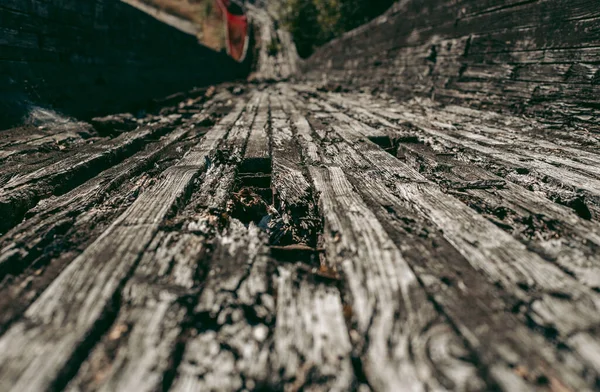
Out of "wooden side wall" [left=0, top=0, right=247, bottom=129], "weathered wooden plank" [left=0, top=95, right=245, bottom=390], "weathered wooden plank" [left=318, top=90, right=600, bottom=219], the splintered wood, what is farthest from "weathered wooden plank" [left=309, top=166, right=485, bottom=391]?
"wooden side wall" [left=0, top=0, right=247, bottom=129]

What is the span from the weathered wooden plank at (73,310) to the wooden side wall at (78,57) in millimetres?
2931

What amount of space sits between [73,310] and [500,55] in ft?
15.9

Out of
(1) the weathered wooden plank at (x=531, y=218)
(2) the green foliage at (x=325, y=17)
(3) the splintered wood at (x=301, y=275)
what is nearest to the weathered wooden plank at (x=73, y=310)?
(3) the splintered wood at (x=301, y=275)

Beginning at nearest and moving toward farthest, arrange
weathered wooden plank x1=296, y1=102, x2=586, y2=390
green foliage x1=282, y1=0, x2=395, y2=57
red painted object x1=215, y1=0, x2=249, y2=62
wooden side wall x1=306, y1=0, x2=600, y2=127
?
weathered wooden plank x1=296, y1=102, x2=586, y2=390 → wooden side wall x1=306, y1=0, x2=600, y2=127 → green foliage x1=282, y1=0, x2=395, y2=57 → red painted object x1=215, y1=0, x2=249, y2=62

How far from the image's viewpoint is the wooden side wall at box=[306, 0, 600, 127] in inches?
117

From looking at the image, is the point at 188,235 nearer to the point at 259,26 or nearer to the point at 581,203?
the point at 581,203

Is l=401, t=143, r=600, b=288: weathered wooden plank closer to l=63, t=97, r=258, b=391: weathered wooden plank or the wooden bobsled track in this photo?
the wooden bobsled track

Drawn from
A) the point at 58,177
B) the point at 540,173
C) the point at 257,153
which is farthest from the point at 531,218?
the point at 58,177

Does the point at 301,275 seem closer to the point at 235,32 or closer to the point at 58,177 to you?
the point at 58,177

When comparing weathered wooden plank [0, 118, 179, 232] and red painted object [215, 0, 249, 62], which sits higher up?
red painted object [215, 0, 249, 62]

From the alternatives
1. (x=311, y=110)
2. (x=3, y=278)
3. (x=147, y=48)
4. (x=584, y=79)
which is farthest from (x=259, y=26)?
(x=3, y=278)

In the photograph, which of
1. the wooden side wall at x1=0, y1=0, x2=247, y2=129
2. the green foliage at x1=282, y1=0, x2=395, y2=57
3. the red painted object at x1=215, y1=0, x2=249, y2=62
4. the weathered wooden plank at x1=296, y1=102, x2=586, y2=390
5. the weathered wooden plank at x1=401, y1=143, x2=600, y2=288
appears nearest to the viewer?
the weathered wooden plank at x1=296, y1=102, x2=586, y2=390

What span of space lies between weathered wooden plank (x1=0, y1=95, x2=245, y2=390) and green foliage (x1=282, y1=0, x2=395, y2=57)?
13.2 meters

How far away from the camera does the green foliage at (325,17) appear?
12.0 meters
